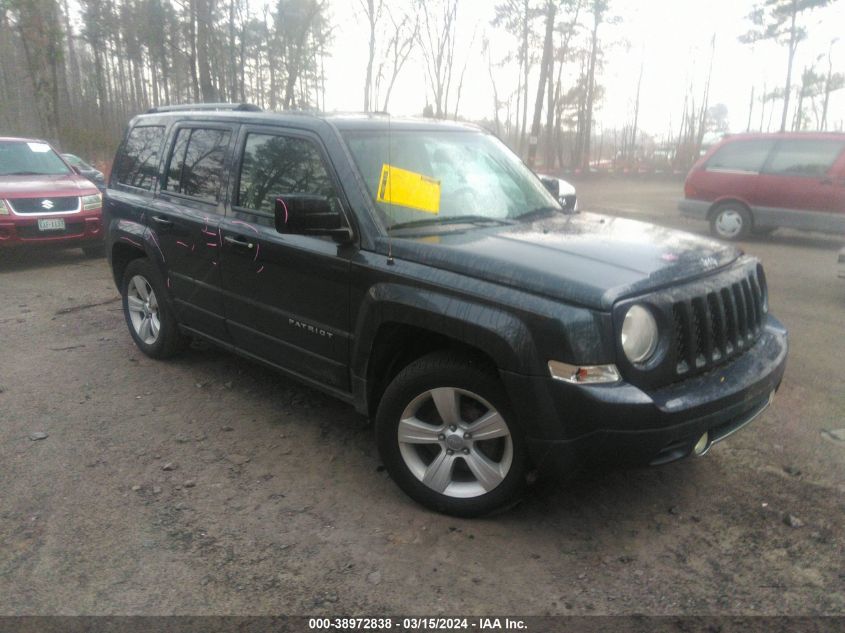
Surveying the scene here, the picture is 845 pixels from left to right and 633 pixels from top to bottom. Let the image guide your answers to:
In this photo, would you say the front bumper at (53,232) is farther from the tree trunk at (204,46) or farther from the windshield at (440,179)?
the tree trunk at (204,46)

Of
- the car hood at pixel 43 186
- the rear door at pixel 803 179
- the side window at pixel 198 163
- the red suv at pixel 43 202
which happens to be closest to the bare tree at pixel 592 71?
the rear door at pixel 803 179

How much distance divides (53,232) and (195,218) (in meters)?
5.71

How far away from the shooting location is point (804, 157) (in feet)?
35.7

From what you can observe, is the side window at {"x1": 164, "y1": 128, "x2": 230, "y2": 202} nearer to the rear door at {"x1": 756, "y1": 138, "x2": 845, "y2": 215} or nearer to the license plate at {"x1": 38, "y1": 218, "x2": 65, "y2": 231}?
the license plate at {"x1": 38, "y1": 218, "x2": 65, "y2": 231}

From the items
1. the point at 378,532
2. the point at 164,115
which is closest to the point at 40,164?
the point at 164,115

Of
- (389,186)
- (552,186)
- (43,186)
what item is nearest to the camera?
(389,186)

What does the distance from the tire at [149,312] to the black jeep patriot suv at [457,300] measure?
1.54 feet

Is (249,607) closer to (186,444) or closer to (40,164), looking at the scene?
(186,444)

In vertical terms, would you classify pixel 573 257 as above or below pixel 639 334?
above

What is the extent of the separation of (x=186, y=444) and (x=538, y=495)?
203 centimetres

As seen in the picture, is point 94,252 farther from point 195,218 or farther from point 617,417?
point 617,417

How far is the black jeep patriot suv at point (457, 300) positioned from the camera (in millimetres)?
2730

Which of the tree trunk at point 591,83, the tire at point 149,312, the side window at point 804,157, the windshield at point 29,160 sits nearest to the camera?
the tire at point 149,312

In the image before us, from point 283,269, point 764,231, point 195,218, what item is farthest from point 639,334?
point 764,231
